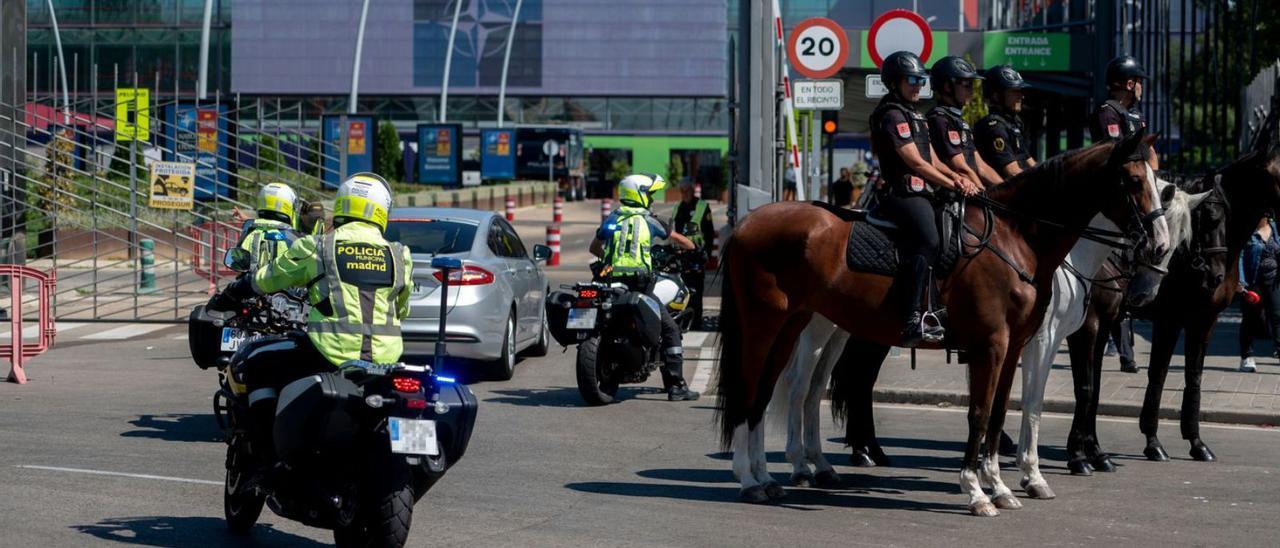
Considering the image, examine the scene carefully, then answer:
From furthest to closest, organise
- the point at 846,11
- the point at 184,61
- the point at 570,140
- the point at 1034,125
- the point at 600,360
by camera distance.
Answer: the point at 184,61 < the point at 570,140 < the point at 846,11 < the point at 1034,125 < the point at 600,360

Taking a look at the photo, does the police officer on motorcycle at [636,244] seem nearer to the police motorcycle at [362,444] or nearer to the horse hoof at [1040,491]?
the horse hoof at [1040,491]

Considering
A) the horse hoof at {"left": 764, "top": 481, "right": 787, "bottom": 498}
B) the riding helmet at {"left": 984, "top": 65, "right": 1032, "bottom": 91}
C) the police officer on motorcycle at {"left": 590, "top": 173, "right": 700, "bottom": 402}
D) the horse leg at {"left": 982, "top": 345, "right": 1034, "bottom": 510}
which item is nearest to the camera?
the horse leg at {"left": 982, "top": 345, "right": 1034, "bottom": 510}

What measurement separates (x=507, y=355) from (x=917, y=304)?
21.9ft

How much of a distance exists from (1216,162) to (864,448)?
45.7 ft

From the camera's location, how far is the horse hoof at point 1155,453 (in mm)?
11141

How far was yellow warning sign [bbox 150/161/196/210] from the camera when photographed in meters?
24.4

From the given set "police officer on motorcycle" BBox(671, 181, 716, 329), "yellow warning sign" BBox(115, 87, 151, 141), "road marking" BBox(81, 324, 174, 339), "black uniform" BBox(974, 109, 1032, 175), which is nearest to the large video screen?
"yellow warning sign" BBox(115, 87, 151, 141)

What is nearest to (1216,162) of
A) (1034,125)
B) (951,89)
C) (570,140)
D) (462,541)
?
(1034,125)

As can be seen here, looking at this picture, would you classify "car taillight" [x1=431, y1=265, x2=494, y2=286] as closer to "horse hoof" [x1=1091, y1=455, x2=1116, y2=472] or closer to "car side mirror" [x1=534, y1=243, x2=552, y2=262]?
"car side mirror" [x1=534, y1=243, x2=552, y2=262]

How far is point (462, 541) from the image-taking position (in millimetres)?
8086

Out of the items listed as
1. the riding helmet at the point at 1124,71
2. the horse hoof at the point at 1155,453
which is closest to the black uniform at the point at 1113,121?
the riding helmet at the point at 1124,71

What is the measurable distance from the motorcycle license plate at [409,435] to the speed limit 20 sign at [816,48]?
35.7 ft

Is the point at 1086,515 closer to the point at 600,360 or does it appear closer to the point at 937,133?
the point at 937,133

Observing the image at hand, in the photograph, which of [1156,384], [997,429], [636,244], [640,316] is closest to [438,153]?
[636,244]
